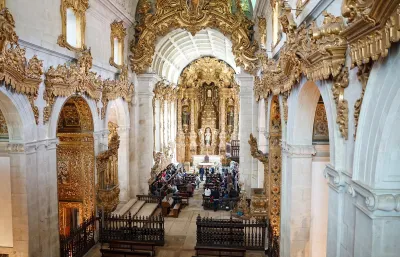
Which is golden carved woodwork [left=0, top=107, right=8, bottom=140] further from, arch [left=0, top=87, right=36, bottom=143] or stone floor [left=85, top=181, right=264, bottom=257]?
stone floor [left=85, top=181, right=264, bottom=257]

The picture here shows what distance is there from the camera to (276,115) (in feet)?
35.6

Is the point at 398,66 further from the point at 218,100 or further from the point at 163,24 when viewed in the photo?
the point at 218,100

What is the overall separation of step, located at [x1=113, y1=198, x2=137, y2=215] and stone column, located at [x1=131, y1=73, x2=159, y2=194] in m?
1.17

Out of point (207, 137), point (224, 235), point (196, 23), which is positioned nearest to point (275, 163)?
point (224, 235)

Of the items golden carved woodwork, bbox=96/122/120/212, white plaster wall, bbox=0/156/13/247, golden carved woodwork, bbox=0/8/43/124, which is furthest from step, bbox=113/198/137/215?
golden carved woodwork, bbox=0/8/43/124

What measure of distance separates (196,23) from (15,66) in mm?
10469

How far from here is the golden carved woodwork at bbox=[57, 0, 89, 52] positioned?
33.0 ft

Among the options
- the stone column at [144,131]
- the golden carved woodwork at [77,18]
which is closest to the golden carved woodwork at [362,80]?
the golden carved woodwork at [77,18]

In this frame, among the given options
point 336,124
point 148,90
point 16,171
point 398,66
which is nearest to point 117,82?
point 148,90

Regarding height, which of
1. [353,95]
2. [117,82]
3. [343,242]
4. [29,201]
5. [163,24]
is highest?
[163,24]

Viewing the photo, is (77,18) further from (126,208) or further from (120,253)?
(126,208)

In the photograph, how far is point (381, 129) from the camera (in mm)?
3441

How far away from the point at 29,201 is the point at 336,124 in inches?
311

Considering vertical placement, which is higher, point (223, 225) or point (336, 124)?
point (336, 124)
